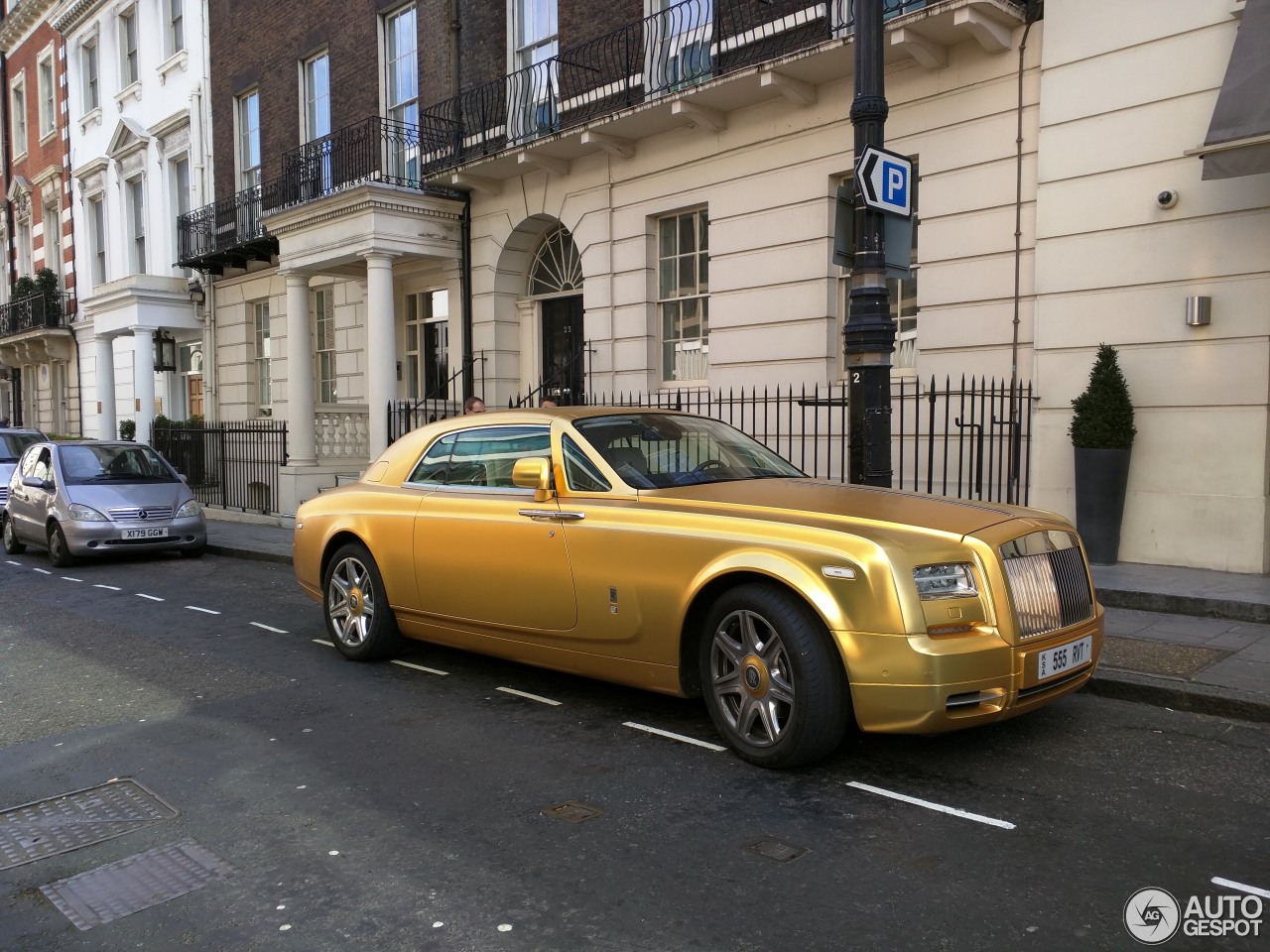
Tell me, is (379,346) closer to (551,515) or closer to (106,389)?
(551,515)

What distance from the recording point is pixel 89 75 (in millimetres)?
27625

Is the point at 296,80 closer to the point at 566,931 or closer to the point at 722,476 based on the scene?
the point at 722,476

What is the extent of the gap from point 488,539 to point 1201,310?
650cm

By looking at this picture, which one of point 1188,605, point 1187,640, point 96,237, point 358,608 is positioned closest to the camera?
point 1187,640

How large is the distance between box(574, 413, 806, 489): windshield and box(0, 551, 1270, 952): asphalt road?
50.8 inches

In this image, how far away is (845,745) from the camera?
15.8 ft

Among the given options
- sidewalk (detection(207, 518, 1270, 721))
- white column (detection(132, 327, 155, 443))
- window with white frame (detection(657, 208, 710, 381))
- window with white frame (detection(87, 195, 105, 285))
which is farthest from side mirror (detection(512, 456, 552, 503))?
window with white frame (detection(87, 195, 105, 285))

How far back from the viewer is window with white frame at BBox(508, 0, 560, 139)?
561 inches

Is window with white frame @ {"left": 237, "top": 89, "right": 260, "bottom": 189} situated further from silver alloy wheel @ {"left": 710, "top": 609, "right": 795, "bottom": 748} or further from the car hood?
silver alloy wheel @ {"left": 710, "top": 609, "right": 795, "bottom": 748}

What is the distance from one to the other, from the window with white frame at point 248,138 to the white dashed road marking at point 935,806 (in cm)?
1998

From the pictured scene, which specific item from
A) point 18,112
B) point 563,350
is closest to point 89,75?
point 18,112

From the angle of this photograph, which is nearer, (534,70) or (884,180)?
(884,180)

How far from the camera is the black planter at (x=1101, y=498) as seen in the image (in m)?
8.80

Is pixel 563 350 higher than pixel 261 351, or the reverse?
pixel 261 351
